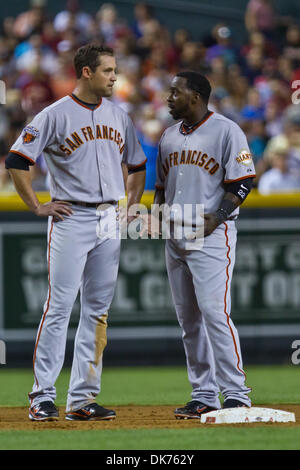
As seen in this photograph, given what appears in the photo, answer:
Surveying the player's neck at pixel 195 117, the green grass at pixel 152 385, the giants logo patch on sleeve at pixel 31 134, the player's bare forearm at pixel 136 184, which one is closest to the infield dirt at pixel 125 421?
the green grass at pixel 152 385

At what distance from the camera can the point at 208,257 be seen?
5.85 m

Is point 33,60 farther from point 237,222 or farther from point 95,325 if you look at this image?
point 95,325

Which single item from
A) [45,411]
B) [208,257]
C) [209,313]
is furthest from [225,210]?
[45,411]

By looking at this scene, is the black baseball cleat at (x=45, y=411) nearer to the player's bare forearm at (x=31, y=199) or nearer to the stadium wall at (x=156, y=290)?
the player's bare forearm at (x=31, y=199)

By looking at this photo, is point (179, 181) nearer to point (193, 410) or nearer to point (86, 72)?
point (86, 72)

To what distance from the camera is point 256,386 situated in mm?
8109

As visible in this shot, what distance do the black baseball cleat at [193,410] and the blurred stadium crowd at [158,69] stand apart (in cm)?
448

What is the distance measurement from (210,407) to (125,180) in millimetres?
1560

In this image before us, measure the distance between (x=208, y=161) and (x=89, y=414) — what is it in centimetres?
170

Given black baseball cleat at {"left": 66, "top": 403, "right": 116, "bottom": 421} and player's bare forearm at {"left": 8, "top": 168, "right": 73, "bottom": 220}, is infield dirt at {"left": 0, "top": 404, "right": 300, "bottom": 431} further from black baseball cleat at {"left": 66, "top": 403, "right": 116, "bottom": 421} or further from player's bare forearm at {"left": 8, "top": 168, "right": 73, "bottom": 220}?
player's bare forearm at {"left": 8, "top": 168, "right": 73, "bottom": 220}

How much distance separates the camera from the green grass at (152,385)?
24.0ft

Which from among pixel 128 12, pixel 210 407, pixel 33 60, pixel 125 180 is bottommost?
pixel 210 407

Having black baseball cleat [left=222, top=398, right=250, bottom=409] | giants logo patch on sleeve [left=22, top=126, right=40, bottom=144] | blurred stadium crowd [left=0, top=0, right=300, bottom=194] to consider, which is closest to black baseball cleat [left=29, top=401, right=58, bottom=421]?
black baseball cleat [left=222, top=398, right=250, bottom=409]
